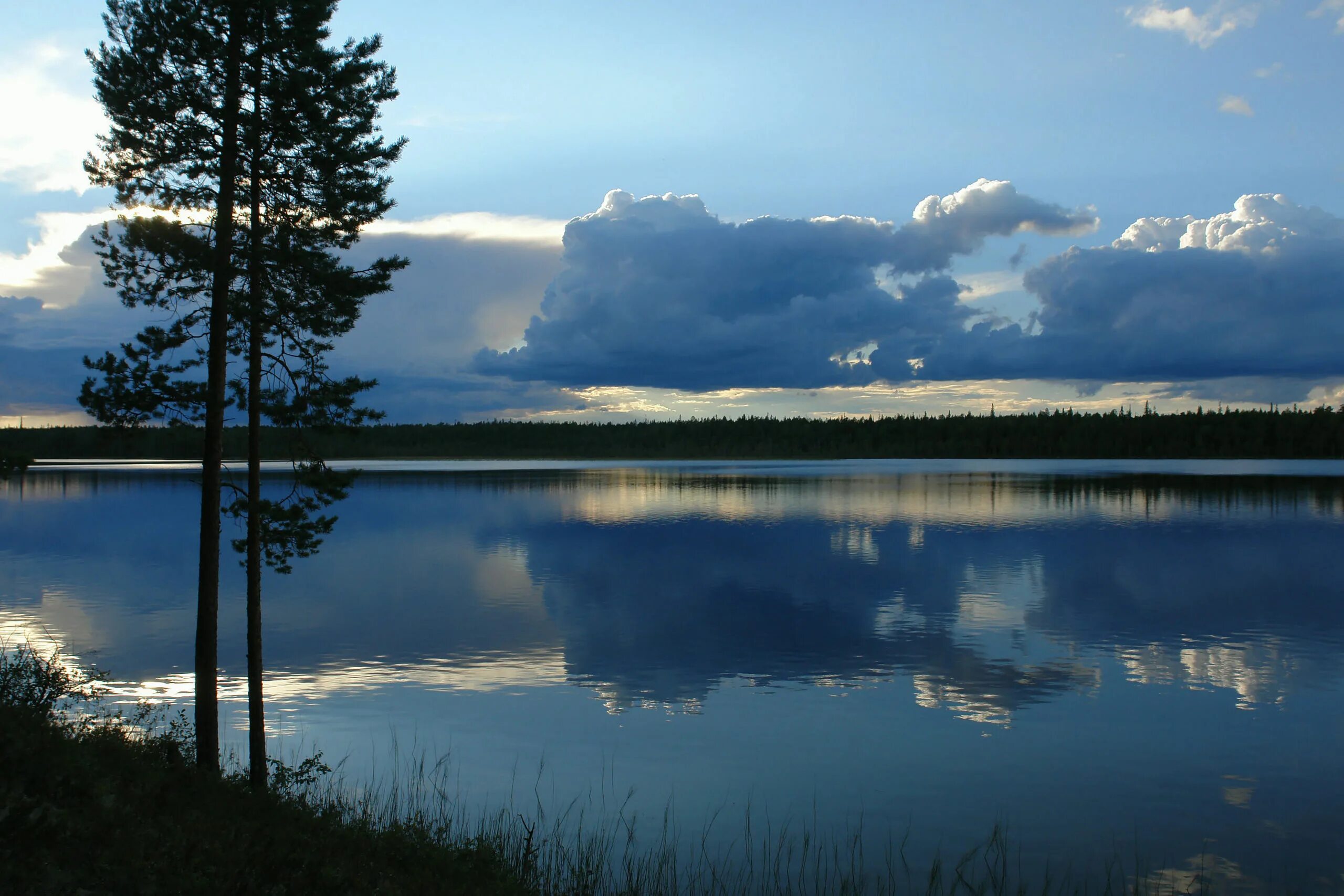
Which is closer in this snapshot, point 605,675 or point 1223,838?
point 1223,838

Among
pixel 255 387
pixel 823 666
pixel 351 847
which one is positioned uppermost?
pixel 255 387

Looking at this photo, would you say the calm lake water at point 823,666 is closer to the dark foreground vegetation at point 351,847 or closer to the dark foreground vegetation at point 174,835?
the dark foreground vegetation at point 351,847

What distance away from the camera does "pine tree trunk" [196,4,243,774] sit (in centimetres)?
1989

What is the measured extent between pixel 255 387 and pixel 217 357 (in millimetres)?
1360

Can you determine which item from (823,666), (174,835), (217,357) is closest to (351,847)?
(174,835)

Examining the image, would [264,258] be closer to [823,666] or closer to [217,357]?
[217,357]

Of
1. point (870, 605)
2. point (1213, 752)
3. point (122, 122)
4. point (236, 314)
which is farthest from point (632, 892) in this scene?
point (870, 605)

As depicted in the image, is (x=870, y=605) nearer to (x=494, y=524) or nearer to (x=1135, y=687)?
(x=1135, y=687)

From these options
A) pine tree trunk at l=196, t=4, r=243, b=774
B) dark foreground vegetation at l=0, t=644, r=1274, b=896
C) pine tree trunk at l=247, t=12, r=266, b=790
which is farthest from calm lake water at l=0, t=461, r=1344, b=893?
pine tree trunk at l=196, t=4, r=243, b=774

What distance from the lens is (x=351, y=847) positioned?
12.9m

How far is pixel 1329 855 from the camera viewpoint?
14320mm

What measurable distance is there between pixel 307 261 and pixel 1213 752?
21974 mm

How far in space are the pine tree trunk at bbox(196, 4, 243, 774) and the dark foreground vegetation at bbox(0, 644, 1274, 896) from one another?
10.1ft

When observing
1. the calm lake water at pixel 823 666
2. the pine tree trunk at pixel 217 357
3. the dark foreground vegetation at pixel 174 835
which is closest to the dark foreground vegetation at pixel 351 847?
the dark foreground vegetation at pixel 174 835
